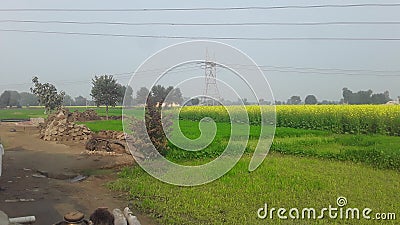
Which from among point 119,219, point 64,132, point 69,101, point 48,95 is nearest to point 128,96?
point 119,219

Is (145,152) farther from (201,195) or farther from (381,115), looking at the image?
(381,115)

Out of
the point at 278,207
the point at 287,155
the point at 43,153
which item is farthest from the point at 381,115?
the point at 43,153

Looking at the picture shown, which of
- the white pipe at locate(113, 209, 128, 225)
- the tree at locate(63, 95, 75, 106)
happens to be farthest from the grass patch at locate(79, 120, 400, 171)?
the tree at locate(63, 95, 75, 106)

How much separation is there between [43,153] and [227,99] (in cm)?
1007

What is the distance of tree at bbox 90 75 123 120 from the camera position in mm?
39062

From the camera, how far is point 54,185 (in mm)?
8148

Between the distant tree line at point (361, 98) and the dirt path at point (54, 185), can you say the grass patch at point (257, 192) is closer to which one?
the dirt path at point (54, 185)

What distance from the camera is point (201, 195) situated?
6895 mm

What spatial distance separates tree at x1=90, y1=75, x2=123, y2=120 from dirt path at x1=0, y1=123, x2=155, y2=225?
989 inches

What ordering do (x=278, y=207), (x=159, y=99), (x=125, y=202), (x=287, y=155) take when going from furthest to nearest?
(x=287, y=155)
(x=159, y=99)
(x=125, y=202)
(x=278, y=207)

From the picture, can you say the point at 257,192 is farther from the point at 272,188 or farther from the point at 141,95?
the point at 141,95

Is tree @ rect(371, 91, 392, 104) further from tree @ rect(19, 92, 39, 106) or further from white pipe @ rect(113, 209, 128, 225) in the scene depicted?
tree @ rect(19, 92, 39, 106)

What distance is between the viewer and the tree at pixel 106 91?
39.1 m

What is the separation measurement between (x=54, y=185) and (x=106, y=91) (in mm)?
31880
